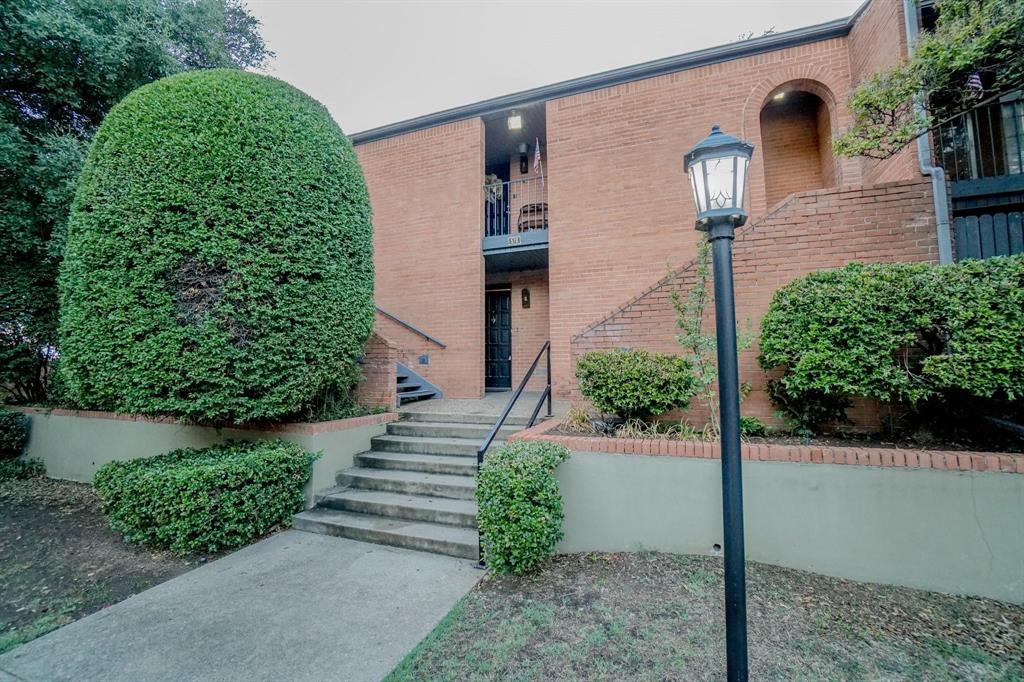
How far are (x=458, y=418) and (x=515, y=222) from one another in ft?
18.0

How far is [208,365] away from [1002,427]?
687cm

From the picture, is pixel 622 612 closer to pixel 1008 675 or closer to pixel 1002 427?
pixel 1008 675

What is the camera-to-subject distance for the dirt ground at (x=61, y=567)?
9.82 ft

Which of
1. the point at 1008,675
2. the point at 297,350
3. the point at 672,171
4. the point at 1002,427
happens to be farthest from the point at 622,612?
the point at 672,171

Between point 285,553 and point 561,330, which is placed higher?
point 561,330

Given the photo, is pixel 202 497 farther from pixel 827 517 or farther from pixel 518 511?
pixel 827 517

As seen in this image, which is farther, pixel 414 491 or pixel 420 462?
pixel 420 462

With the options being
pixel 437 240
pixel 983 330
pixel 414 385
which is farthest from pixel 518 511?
pixel 437 240

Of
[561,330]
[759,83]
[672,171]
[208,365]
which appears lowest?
[208,365]

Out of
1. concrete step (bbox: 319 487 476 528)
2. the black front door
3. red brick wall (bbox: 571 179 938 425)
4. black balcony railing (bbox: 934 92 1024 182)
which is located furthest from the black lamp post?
the black front door

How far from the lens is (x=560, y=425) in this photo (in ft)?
15.1

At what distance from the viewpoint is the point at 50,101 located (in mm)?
6367

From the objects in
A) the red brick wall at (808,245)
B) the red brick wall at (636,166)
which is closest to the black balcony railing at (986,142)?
the red brick wall at (636,166)

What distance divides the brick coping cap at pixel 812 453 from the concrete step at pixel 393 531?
3.43ft
